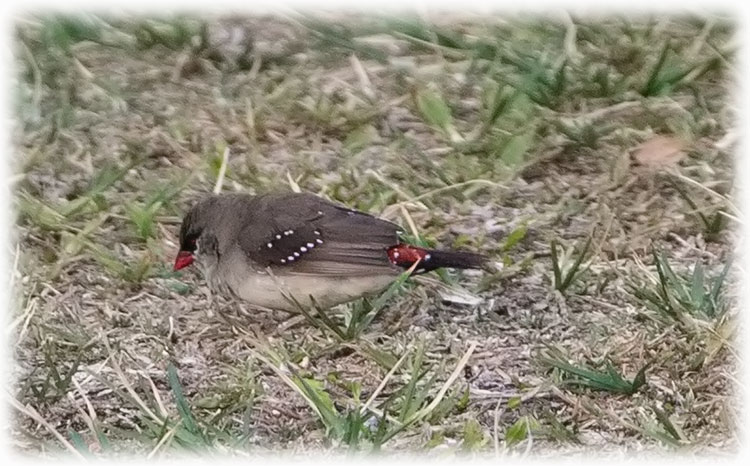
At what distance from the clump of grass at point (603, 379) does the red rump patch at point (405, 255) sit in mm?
710

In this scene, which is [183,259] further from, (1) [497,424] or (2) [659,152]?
(2) [659,152]

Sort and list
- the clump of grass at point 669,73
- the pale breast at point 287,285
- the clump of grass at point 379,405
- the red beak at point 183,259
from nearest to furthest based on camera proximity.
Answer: the clump of grass at point 379,405 → the pale breast at point 287,285 → the red beak at point 183,259 → the clump of grass at point 669,73

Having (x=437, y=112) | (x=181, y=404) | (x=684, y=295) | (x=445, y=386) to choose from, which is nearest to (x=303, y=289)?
(x=445, y=386)

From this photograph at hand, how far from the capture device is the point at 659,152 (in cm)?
614

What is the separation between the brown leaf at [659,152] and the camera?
6.07m

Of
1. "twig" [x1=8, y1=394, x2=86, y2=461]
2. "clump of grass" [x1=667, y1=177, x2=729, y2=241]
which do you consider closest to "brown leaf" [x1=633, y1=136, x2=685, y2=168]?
"clump of grass" [x1=667, y1=177, x2=729, y2=241]

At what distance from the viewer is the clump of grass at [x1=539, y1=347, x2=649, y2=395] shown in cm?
454

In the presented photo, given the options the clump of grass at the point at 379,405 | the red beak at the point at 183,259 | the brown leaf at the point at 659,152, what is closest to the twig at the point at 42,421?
the clump of grass at the point at 379,405

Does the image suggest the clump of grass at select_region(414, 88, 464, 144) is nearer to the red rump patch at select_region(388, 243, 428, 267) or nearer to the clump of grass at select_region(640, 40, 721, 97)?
the clump of grass at select_region(640, 40, 721, 97)

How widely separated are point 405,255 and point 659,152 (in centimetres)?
162

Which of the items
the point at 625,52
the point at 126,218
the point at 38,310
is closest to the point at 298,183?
the point at 126,218

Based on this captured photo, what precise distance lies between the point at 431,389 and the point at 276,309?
3.01 ft

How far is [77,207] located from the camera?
5.72 metres

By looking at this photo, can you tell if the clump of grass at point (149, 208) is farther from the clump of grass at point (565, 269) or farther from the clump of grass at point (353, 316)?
the clump of grass at point (565, 269)
